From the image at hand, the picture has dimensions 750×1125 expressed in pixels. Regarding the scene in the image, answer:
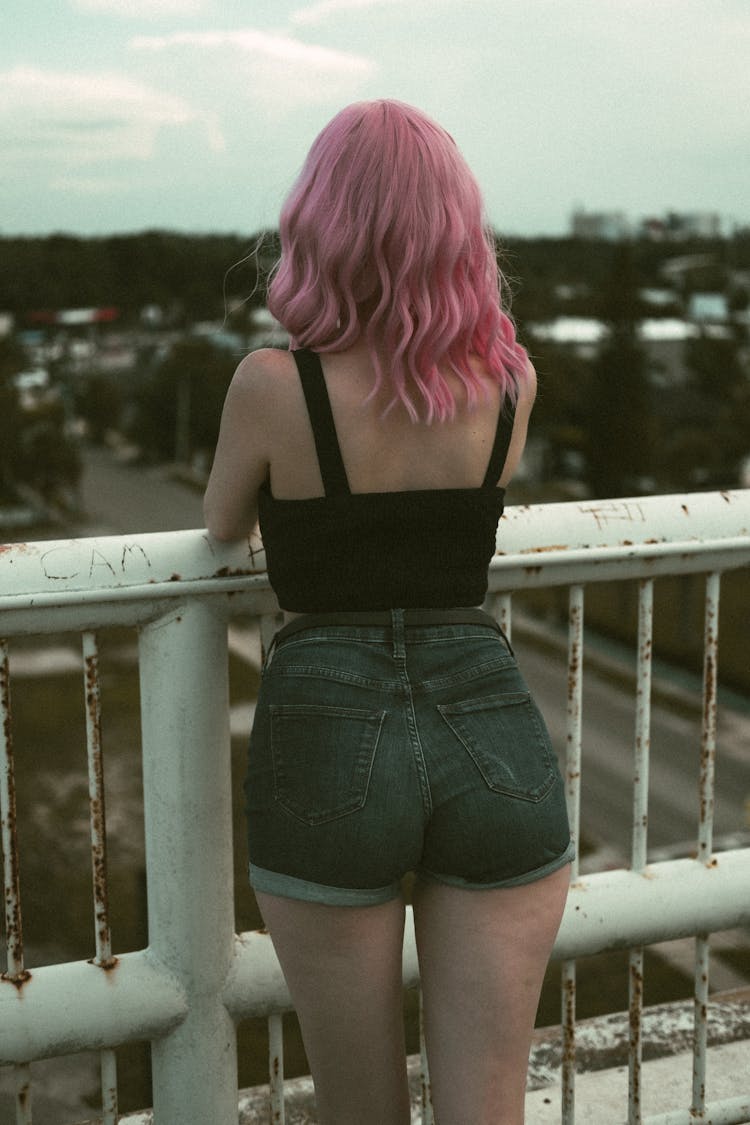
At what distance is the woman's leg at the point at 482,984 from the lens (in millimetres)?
1527

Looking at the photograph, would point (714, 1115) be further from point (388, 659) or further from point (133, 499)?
point (133, 499)

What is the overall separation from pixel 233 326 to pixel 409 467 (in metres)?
71.8

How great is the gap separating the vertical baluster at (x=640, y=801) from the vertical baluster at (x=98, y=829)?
84 centimetres

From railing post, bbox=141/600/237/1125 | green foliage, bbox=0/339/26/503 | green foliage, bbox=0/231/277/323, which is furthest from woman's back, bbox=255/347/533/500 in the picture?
green foliage, bbox=0/231/277/323

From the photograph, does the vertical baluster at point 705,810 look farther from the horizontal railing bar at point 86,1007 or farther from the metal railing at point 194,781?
the horizontal railing bar at point 86,1007

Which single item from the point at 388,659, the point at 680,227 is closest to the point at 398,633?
the point at 388,659

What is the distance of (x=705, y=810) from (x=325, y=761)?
98 centimetres

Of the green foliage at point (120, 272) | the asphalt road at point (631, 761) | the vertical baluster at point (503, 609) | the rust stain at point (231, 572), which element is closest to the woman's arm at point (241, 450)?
the rust stain at point (231, 572)

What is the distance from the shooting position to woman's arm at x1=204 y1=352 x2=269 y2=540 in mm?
1497

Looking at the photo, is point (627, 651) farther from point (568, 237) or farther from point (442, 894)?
point (568, 237)

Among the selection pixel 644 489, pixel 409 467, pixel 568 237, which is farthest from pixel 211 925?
pixel 568 237

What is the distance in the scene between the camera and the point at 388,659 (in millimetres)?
1504

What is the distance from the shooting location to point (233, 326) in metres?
71.6

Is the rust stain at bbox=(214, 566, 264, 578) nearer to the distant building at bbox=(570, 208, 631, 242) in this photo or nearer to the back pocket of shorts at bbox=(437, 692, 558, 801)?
the back pocket of shorts at bbox=(437, 692, 558, 801)
